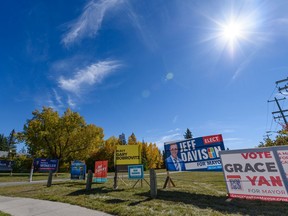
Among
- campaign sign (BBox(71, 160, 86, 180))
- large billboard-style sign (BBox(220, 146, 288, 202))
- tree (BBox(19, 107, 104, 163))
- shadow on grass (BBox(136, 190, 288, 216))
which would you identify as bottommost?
shadow on grass (BBox(136, 190, 288, 216))

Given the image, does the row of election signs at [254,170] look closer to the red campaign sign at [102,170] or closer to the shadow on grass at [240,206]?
the shadow on grass at [240,206]

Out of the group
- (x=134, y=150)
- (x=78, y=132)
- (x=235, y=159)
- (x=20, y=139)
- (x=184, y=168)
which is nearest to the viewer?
(x=235, y=159)

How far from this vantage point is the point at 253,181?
671 centimetres

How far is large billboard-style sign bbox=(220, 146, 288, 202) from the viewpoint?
20.2 ft

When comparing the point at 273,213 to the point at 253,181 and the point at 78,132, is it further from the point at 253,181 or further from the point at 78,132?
the point at 78,132

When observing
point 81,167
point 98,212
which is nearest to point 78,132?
point 81,167

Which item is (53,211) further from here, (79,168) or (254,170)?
(79,168)

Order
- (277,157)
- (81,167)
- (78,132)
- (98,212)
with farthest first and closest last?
(78,132), (81,167), (277,157), (98,212)

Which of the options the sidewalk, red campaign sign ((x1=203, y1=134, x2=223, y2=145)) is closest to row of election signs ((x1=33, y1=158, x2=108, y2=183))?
the sidewalk

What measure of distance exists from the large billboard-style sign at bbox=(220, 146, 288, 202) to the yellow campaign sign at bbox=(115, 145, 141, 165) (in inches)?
224

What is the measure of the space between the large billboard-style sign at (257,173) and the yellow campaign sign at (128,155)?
18.6 feet

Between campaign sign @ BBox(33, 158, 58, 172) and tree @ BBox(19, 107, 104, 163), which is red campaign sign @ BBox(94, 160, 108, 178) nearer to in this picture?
campaign sign @ BBox(33, 158, 58, 172)

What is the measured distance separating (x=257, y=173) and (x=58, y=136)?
34.1m

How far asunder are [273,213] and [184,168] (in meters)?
5.08
